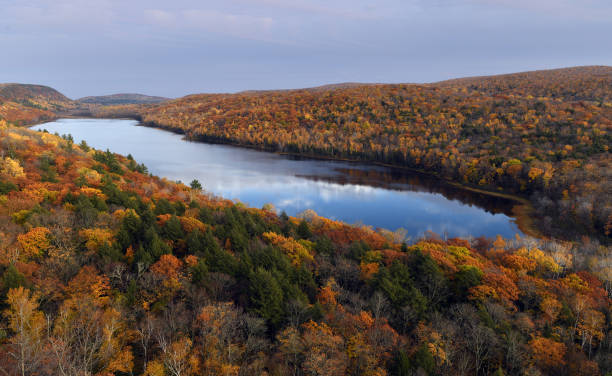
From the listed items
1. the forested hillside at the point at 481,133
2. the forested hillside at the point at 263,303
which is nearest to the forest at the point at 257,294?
the forested hillside at the point at 263,303

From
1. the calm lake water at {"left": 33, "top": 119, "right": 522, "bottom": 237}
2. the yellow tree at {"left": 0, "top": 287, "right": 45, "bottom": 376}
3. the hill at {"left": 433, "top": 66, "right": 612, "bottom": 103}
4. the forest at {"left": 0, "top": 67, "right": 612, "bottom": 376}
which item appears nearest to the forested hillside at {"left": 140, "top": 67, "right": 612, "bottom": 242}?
the hill at {"left": 433, "top": 66, "right": 612, "bottom": 103}

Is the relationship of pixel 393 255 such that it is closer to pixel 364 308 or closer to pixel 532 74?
pixel 364 308

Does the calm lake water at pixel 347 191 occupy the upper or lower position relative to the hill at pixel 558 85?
lower

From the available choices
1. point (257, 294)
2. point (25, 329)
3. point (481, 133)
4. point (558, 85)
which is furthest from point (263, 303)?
point (558, 85)

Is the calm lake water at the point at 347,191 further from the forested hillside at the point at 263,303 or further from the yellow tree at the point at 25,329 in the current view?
the yellow tree at the point at 25,329

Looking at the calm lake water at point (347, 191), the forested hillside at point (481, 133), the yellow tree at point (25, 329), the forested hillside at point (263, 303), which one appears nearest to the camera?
the yellow tree at point (25, 329)

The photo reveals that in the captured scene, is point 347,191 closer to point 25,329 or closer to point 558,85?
point 25,329
